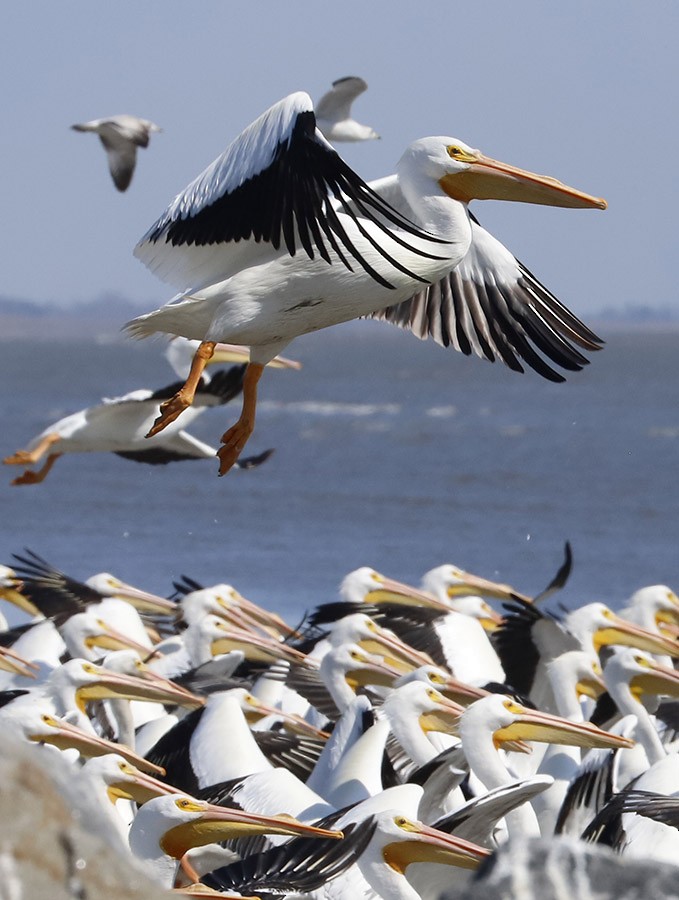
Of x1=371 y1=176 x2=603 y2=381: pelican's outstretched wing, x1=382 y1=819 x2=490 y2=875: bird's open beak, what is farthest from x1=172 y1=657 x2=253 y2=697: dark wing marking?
x1=382 y1=819 x2=490 y2=875: bird's open beak

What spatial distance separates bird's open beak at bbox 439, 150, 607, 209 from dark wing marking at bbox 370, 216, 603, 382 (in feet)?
2.03

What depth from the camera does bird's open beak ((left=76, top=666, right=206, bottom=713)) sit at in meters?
5.40

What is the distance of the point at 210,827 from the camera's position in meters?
3.83

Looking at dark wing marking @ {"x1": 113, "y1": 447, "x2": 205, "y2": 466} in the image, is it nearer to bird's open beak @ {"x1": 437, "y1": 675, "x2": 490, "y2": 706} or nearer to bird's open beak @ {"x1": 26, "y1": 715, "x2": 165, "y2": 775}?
bird's open beak @ {"x1": 437, "y1": 675, "x2": 490, "y2": 706}

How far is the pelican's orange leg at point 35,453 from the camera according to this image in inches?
313

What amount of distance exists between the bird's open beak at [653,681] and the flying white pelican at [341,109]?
4879mm

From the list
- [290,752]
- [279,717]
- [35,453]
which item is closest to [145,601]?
[35,453]

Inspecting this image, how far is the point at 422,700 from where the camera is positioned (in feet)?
17.1

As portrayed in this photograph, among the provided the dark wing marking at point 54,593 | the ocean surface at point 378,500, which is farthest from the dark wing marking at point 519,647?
the ocean surface at point 378,500

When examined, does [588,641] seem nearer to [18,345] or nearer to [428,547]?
[428,547]

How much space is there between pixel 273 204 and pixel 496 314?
114 centimetres

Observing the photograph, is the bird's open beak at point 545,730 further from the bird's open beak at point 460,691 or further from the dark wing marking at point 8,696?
the dark wing marking at point 8,696

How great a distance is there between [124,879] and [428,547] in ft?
38.5

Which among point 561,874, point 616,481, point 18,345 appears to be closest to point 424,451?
point 616,481
